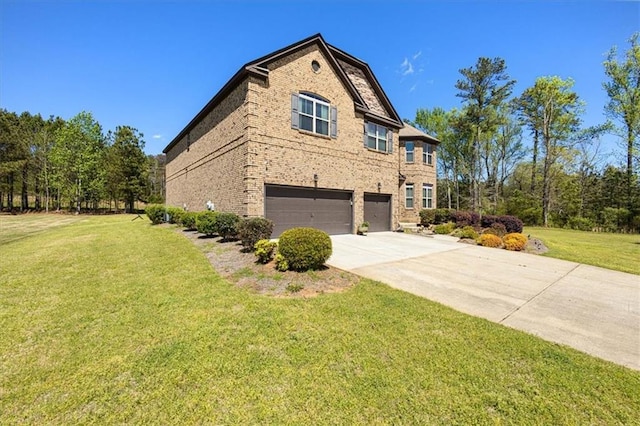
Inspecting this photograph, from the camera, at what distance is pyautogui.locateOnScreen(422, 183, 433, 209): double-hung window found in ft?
73.4

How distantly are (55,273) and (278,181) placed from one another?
7.81 meters

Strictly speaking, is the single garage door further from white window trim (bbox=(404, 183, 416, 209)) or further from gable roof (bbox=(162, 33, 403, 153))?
white window trim (bbox=(404, 183, 416, 209))

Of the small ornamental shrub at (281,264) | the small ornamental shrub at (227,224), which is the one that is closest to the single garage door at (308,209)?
the small ornamental shrub at (227,224)

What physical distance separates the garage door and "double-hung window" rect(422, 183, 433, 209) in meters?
6.58

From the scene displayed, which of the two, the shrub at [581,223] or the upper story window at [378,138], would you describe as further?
the shrub at [581,223]

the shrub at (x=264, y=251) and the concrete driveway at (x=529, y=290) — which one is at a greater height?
the shrub at (x=264, y=251)

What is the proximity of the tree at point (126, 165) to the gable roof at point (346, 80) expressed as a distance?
20.1m

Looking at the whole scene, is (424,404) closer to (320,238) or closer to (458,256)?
(320,238)

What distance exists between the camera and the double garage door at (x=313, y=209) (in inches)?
475

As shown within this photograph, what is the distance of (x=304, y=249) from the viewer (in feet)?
21.3

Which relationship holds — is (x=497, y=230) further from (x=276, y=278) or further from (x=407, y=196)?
(x=276, y=278)

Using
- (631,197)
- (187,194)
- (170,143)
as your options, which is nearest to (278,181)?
(187,194)

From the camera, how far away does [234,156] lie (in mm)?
12273

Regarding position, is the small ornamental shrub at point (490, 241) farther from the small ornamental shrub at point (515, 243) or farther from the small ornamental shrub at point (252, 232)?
the small ornamental shrub at point (252, 232)
